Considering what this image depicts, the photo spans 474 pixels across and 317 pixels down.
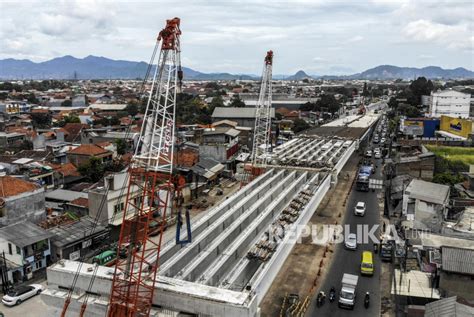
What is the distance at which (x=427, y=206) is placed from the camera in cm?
2506

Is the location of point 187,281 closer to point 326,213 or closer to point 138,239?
point 138,239

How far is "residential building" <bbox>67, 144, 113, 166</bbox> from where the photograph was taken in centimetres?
3800

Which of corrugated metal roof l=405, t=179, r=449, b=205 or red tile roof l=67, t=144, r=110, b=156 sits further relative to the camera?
red tile roof l=67, t=144, r=110, b=156

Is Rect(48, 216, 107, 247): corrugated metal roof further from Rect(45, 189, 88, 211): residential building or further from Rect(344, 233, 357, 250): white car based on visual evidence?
Rect(344, 233, 357, 250): white car

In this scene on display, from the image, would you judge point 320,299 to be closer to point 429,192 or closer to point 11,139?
point 429,192

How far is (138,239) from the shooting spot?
13828 mm

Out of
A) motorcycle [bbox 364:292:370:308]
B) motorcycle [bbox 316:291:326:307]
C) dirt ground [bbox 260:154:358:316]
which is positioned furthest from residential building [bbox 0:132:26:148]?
motorcycle [bbox 364:292:370:308]

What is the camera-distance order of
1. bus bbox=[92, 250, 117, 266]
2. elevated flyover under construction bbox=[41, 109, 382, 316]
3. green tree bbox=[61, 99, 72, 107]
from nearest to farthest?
1. elevated flyover under construction bbox=[41, 109, 382, 316]
2. bus bbox=[92, 250, 117, 266]
3. green tree bbox=[61, 99, 72, 107]

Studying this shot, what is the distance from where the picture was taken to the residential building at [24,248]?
19672mm

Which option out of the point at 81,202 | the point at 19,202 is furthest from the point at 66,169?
the point at 19,202

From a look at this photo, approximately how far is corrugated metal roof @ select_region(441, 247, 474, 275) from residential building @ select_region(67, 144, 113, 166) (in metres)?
30.7

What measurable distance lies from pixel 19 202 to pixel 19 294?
6833 millimetres

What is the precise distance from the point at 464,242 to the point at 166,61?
17260mm

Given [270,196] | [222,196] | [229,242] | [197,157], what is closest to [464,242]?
[270,196]
